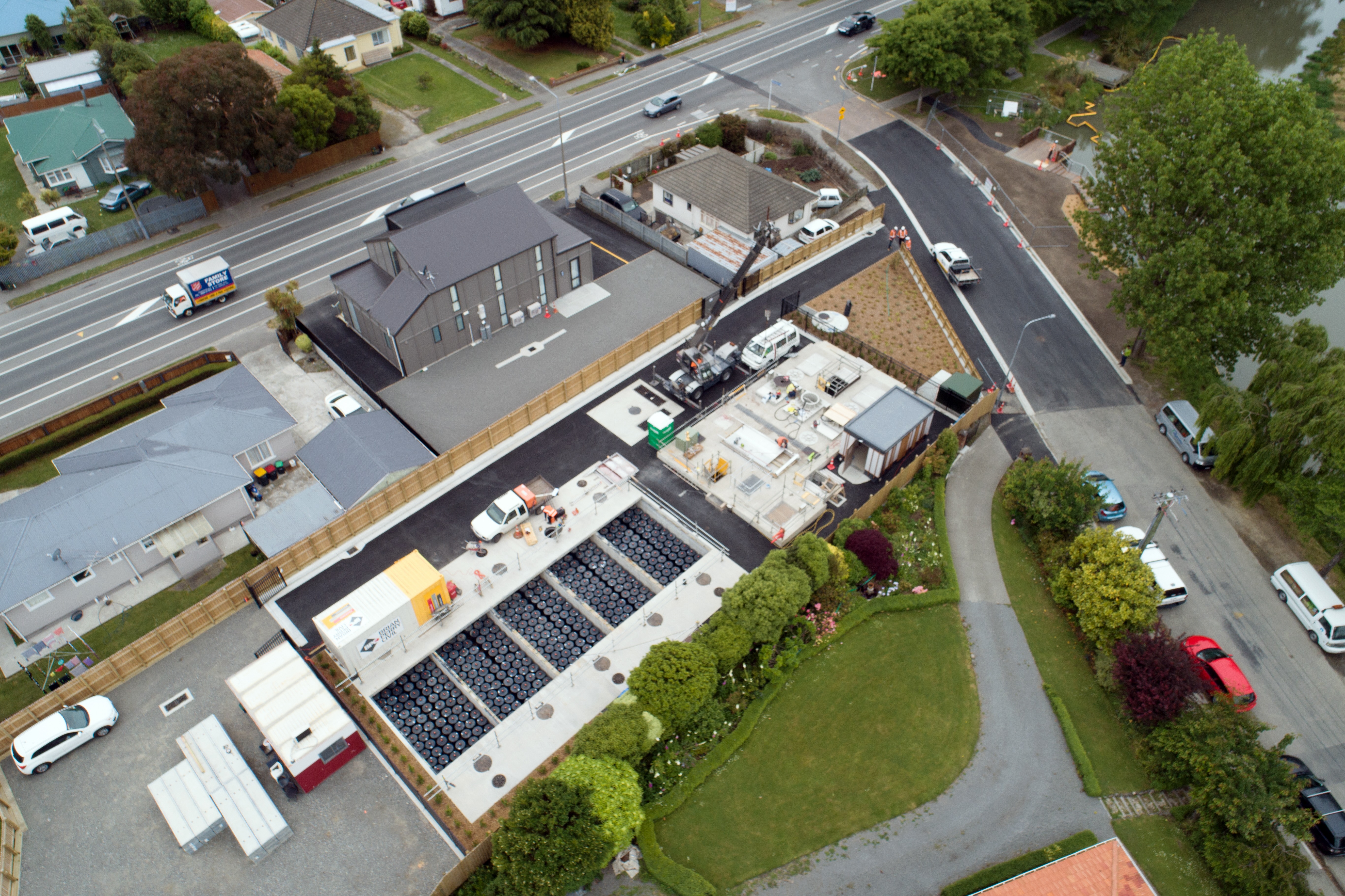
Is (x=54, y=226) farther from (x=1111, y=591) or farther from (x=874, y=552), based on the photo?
(x=1111, y=591)

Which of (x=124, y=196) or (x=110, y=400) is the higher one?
(x=124, y=196)

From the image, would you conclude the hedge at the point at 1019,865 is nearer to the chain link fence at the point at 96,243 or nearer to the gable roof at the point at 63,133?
the chain link fence at the point at 96,243

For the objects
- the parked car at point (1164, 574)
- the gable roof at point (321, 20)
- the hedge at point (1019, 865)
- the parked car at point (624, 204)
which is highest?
the gable roof at point (321, 20)

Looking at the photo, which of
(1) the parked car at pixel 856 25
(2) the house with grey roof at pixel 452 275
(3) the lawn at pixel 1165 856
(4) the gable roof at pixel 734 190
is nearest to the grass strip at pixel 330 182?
(2) the house with grey roof at pixel 452 275

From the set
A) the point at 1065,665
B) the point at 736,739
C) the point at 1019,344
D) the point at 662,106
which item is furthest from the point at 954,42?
the point at 736,739

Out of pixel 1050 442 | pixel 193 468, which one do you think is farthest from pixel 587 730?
pixel 1050 442
